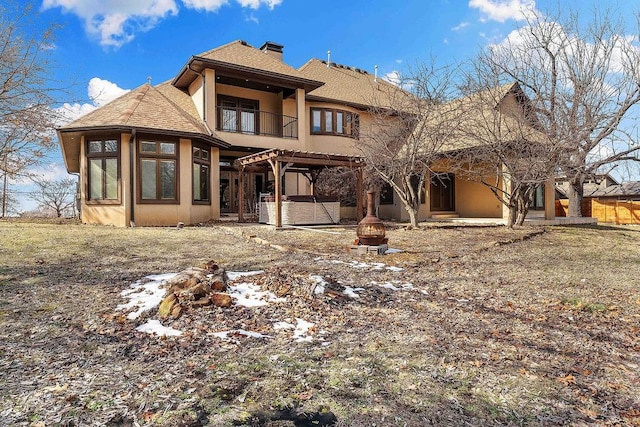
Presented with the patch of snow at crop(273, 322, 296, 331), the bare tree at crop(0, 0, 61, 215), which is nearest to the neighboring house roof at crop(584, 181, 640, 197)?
the patch of snow at crop(273, 322, 296, 331)

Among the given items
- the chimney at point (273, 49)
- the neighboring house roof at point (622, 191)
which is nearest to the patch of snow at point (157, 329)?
the chimney at point (273, 49)

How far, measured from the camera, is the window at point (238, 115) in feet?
53.5

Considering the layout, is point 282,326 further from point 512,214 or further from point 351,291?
point 512,214

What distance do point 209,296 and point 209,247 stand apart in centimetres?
419

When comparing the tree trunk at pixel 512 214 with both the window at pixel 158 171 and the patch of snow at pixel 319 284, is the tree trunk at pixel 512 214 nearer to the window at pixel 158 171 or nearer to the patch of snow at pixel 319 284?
the patch of snow at pixel 319 284

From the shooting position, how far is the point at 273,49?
20.2 m

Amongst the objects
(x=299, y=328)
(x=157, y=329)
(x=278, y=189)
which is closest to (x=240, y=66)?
(x=278, y=189)

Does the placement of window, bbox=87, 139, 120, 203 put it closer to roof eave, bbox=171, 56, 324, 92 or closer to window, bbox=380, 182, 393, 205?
roof eave, bbox=171, 56, 324, 92

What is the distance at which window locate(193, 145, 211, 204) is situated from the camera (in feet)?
→ 47.1

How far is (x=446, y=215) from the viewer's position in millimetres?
19438

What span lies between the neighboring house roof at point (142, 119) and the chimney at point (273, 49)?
580 centimetres

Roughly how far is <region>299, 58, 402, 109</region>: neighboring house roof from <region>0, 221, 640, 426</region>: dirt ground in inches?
537

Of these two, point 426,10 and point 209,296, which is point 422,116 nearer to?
point 426,10

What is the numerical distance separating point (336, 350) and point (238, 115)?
49.7 ft
